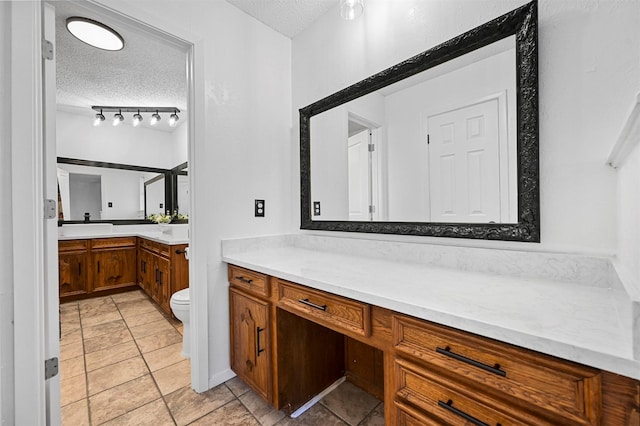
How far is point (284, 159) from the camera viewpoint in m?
2.15

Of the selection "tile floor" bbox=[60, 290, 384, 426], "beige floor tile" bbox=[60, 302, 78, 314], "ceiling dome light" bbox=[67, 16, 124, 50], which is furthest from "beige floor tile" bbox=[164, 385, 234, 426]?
"ceiling dome light" bbox=[67, 16, 124, 50]

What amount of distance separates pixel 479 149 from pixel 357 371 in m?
1.48

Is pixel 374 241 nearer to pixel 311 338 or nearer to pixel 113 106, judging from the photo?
pixel 311 338

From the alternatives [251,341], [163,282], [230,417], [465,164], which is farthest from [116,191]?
[465,164]

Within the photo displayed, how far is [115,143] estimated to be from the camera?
13.3ft

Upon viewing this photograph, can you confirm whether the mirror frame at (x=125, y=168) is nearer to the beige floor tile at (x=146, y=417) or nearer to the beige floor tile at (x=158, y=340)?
the beige floor tile at (x=158, y=340)

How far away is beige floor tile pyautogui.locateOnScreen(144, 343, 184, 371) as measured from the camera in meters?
1.94

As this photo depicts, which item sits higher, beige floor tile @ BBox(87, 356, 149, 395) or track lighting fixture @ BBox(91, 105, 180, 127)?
track lighting fixture @ BBox(91, 105, 180, 127)

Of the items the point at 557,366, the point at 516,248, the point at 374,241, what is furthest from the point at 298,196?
the point at 557,366

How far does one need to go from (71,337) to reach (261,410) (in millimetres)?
2112

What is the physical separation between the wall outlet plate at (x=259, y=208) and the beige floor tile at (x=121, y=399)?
1267 millimetres

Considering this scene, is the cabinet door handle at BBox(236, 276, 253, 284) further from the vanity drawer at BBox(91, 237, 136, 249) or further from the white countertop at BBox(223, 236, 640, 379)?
the vanity drawer at BBox(91, 237, 136, 249)

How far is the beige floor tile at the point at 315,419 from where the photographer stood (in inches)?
54.5

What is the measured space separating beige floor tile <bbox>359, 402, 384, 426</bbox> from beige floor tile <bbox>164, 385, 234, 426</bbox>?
0.78m
